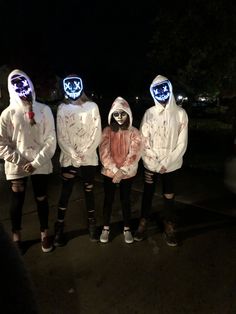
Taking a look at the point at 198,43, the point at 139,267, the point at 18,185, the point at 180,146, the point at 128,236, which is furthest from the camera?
the point at 198,43

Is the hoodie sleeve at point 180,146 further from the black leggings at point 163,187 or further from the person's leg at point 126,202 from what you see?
the person's leg at point 126,202

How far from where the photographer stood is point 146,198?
16.1 feet

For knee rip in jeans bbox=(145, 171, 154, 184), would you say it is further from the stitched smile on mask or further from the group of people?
the stitched smile on mask

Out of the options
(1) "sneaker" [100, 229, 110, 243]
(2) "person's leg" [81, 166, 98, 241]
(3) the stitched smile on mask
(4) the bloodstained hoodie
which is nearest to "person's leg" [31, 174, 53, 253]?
(2) "person's leg" [81, 166, 98, 241]

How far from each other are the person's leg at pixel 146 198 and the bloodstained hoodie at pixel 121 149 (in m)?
0.23

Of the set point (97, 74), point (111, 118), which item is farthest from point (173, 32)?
point (97, 74)

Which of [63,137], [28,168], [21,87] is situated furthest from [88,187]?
[21,87]

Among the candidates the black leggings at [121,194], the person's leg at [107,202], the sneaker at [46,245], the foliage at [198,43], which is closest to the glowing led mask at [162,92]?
the black leggings at [121,194]

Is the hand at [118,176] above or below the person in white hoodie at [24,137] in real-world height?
below

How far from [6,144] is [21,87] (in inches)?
24.9

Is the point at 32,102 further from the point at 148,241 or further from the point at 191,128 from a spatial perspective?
the point at 191,128

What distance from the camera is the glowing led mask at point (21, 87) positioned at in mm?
4340

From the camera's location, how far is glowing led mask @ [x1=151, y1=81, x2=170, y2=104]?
4.64m

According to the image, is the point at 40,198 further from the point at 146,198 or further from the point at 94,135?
the point at 146,198
